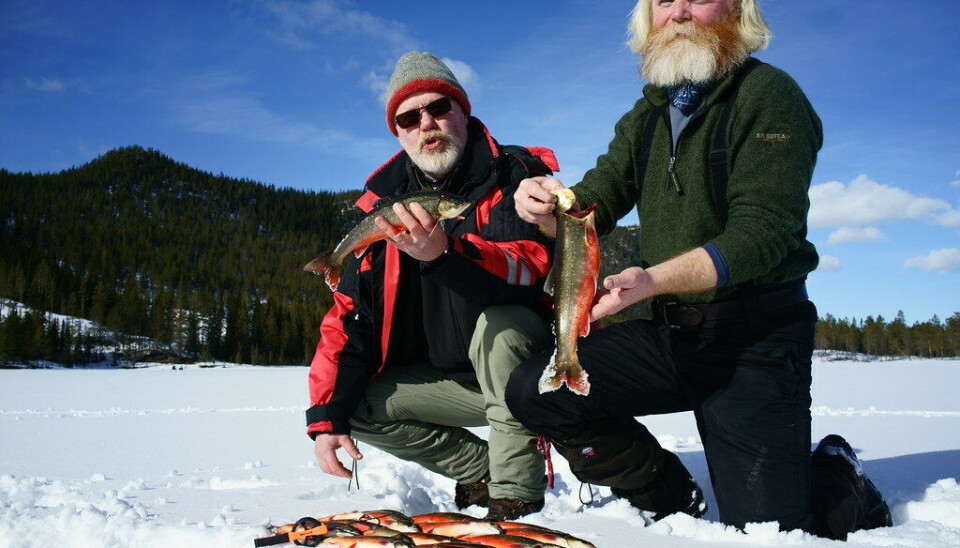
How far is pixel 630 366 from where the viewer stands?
130 inches

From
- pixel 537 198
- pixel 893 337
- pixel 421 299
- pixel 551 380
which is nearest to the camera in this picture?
pixel 551 380

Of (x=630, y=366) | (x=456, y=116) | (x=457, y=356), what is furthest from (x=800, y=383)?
(x=456, y=116)

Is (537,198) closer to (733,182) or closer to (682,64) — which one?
(733,182)

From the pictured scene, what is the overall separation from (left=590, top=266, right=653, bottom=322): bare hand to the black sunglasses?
201cm

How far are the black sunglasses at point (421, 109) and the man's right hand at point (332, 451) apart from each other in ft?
6.59

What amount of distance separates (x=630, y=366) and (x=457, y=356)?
3.40 ft

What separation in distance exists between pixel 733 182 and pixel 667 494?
5.43ft

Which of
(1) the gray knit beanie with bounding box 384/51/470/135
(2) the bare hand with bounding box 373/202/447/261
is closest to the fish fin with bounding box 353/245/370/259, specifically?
(2) the bare hand with bounding box 373/202/447/261

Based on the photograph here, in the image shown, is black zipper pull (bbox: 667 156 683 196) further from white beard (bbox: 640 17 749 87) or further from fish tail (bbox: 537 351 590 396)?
fish tail (bbox: 537 351 590 396)

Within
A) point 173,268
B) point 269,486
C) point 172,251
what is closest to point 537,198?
point 269,486

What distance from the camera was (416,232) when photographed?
2.80 metres

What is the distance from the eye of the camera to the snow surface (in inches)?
107

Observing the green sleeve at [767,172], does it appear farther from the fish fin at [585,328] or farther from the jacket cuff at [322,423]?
the jacket cuff at [322,423]

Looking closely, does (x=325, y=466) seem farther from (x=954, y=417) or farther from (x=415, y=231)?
(x=954, y=417)
